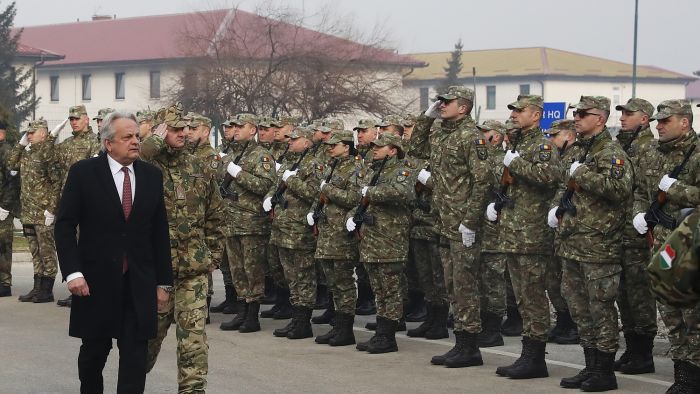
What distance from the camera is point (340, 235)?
12602mm

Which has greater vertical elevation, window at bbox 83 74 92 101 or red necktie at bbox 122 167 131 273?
window at bbox 83 74 92 101

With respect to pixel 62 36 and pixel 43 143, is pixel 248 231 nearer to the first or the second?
pixel 43 143

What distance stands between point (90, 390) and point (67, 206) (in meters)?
1.12

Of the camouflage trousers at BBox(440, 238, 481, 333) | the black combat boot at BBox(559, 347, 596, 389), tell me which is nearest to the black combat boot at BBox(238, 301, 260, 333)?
the camouflage trousers at BBox(440, 238, 481, 333)

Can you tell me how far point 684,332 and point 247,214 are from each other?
572 cm

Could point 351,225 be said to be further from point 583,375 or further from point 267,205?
point 583,375

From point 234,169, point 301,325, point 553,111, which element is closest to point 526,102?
point 301,325

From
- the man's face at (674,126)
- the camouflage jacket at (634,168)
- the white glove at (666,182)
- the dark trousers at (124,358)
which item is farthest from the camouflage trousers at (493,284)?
the dark trousers at (124,358)

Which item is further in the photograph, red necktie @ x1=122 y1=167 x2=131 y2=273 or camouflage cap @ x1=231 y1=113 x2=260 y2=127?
camouflage cap @ x1=231 y1=113 x2=260 y2=127

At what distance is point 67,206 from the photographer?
7.86m

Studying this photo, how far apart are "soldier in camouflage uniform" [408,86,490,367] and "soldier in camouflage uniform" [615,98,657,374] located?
1.17m

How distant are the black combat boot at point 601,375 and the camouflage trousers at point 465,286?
1357 mm

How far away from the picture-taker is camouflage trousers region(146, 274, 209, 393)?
8.67 metres

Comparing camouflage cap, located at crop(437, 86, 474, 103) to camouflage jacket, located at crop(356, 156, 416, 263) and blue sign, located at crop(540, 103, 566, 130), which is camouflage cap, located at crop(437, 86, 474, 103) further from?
blue sign, located at crop(540, 103, 566, 130)
